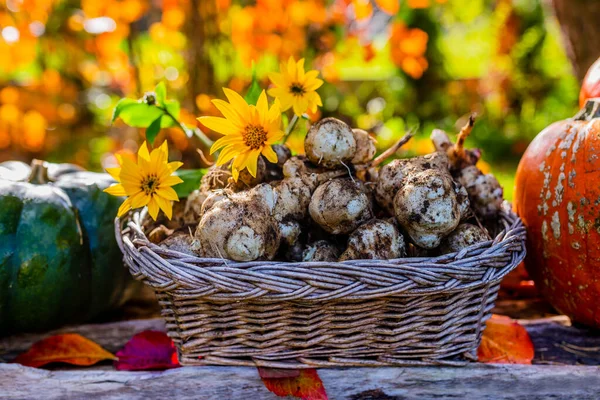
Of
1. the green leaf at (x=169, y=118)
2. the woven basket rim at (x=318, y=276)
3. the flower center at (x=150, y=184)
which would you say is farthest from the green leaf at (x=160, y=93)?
the woven basket rim at (x=318, y=276)

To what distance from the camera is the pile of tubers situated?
47.7 inches

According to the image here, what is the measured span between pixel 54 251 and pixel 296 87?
75 cm

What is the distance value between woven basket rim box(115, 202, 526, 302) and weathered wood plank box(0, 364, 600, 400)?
0.23 metres

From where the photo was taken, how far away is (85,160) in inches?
159

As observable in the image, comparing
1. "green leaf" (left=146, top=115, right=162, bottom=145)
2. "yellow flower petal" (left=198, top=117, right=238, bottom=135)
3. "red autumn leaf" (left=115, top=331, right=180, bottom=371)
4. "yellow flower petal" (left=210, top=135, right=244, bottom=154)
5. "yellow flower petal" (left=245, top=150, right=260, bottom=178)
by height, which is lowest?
"red autumn leaf" (left=115, top=331, right=180, bottom=371)

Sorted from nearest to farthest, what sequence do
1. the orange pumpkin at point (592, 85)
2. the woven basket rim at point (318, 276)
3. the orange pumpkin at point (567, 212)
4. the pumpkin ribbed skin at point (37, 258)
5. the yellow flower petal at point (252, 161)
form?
the woven basket rim at point (318, 276)
the yellow flower petal at point (252, 161)
the orange pumpkin at point (567, 212)
the pumpkin ribbed skin at point (37, 258)
the orange pumpkin at point (592, 85)

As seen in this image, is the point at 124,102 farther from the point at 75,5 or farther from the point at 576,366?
the point at 75,5

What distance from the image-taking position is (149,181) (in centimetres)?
131

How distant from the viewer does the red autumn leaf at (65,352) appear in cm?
153

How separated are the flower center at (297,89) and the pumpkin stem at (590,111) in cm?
73

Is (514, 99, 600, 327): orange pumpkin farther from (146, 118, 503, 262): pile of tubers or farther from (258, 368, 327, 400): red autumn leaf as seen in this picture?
(258, 368, 327, 400): red autumn leaf

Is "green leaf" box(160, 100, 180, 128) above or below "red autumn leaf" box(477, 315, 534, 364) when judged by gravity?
above

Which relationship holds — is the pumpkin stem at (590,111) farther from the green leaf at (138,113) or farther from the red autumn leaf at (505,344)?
the green leaf at (138,113)

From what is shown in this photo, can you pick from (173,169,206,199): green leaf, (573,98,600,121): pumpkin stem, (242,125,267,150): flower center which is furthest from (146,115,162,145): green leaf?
(573,98,600,121): pumpkin stem
